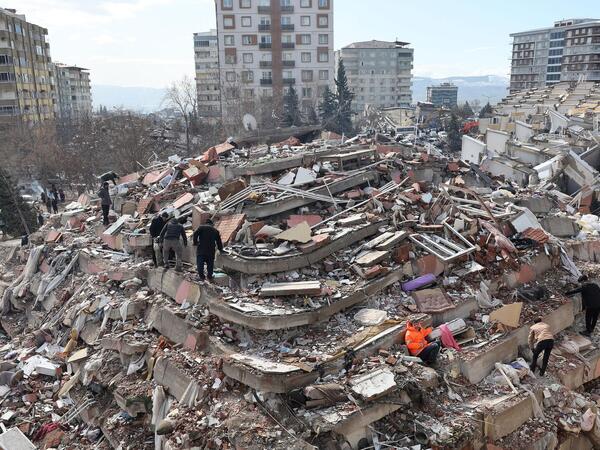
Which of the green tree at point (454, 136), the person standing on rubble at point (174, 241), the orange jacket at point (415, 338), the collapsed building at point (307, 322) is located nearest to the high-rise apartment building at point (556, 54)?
the green tree at point (454, 136)

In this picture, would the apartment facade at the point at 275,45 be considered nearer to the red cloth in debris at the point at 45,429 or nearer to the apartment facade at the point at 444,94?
the red cloth in debris at the point at 45,429

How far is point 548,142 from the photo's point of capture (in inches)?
886

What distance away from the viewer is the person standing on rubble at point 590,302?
27.2 feet

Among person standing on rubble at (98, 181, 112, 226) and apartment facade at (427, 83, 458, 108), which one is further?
apartment facade at (427, 83, 458, 108)

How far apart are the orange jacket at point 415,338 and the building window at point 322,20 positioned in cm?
3926

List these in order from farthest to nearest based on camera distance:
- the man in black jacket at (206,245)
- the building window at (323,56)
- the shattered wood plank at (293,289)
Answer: the building window at (323,56) < the man in black jacket at (206,245) < the shattered wood plank at (293,289)

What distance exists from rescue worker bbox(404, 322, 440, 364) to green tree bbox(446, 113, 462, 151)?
31505mm

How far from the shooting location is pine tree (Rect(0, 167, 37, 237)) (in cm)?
2020

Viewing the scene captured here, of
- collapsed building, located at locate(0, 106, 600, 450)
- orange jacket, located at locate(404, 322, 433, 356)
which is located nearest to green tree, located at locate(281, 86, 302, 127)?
collapsed building, located at locate(0, 106, 600, 450)

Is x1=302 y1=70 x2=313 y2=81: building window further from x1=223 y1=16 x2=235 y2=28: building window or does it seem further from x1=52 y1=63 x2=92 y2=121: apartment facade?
x1=52 y1=63 x2=92 y2=121: apartment facade

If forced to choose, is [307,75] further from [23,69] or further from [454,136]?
[23,69]

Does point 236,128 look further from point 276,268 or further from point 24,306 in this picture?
point 276,268

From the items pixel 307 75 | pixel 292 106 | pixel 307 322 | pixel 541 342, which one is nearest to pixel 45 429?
pixel 307 322

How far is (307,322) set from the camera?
7.32 meters
